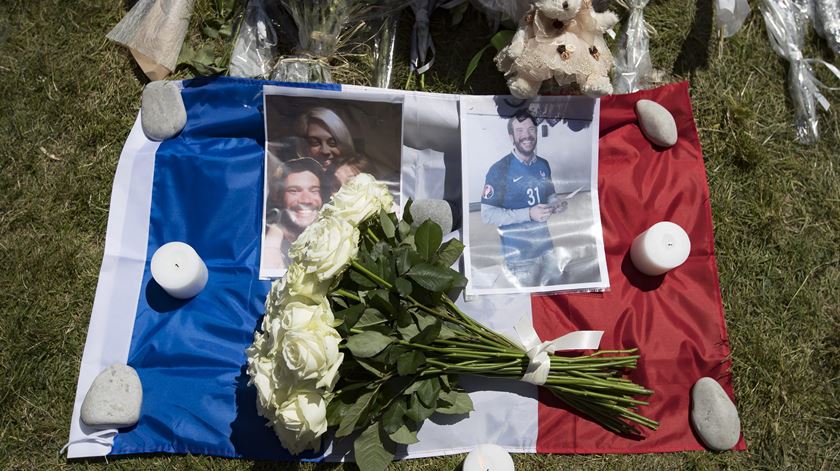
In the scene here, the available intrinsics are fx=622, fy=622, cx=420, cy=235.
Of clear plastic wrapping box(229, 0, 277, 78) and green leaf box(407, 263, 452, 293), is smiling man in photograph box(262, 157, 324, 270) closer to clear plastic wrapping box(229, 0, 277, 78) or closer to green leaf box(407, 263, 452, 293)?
clear plastic wrapping box(229, 0, 277, 78)

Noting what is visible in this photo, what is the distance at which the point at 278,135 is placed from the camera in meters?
1.59

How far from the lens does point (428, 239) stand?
129cm

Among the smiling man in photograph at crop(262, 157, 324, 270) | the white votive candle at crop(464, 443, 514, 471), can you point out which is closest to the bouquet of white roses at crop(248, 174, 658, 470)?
the white votive candle at crop(464, 443, 514, 471)

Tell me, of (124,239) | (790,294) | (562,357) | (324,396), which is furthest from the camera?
(790,294)

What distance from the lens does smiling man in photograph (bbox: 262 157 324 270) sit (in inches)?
61.5

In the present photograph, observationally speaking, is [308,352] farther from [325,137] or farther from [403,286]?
[325,137]

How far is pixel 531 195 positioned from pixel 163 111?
979 millimetres

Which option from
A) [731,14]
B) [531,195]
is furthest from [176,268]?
[731,14]

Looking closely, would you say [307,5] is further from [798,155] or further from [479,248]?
[798,155]

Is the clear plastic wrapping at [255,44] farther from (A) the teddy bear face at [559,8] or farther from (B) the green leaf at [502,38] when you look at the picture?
(A) the teddy bear face at [559,8]

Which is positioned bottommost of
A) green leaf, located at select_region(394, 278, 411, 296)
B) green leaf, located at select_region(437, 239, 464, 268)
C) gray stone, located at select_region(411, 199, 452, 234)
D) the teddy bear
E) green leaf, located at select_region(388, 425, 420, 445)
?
green leaf, located at select_region(388, 425, 420, 445)

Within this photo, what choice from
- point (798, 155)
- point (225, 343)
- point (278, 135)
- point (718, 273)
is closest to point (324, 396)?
point (225, 343)

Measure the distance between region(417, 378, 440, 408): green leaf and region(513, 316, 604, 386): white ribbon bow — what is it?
0.23m

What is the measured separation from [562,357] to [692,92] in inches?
34.8
